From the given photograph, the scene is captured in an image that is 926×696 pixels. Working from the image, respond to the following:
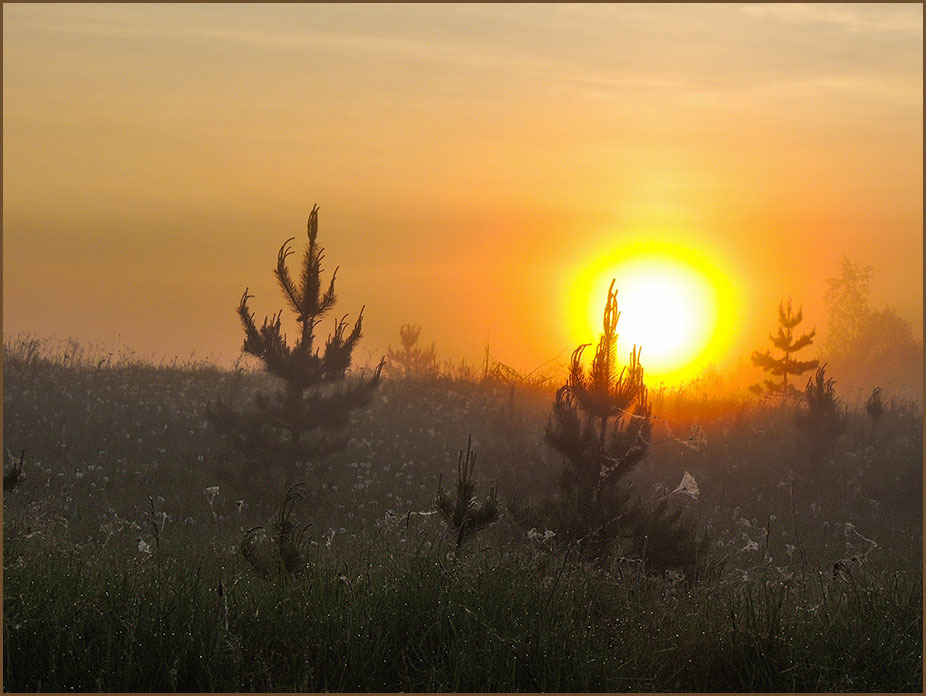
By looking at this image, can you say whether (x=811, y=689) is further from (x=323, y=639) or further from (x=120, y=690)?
(x=120, y=690)

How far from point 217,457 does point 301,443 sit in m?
3.04

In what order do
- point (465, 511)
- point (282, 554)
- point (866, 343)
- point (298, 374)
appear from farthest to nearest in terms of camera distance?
point (866, 343)
point (298, 374)
point (465, 511)
point (282, 554)

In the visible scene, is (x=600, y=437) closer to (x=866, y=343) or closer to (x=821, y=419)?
(x=821, y=419)

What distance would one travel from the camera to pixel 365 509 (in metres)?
19.0

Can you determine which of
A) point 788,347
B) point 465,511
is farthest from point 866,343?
point 465,511

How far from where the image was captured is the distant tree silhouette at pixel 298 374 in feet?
57.4

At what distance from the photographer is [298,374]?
18.0 metres

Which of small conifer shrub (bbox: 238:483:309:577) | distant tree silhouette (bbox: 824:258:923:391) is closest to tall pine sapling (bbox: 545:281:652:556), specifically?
small conifer shrub (bbox: 238:483:309:577)

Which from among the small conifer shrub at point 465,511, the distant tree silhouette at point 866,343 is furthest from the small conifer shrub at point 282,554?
the distant tree silhouette at point 866,343

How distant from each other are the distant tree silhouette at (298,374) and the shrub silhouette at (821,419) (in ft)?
38.1

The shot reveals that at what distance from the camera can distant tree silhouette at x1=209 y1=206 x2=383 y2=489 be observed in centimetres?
1750

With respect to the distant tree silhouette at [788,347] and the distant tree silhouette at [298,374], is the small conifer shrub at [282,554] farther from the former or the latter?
the distant tree silhouette at [788,347]

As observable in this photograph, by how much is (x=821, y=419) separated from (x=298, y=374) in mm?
13258

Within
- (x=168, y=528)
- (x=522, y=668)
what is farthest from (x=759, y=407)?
(x=522, y=668)
